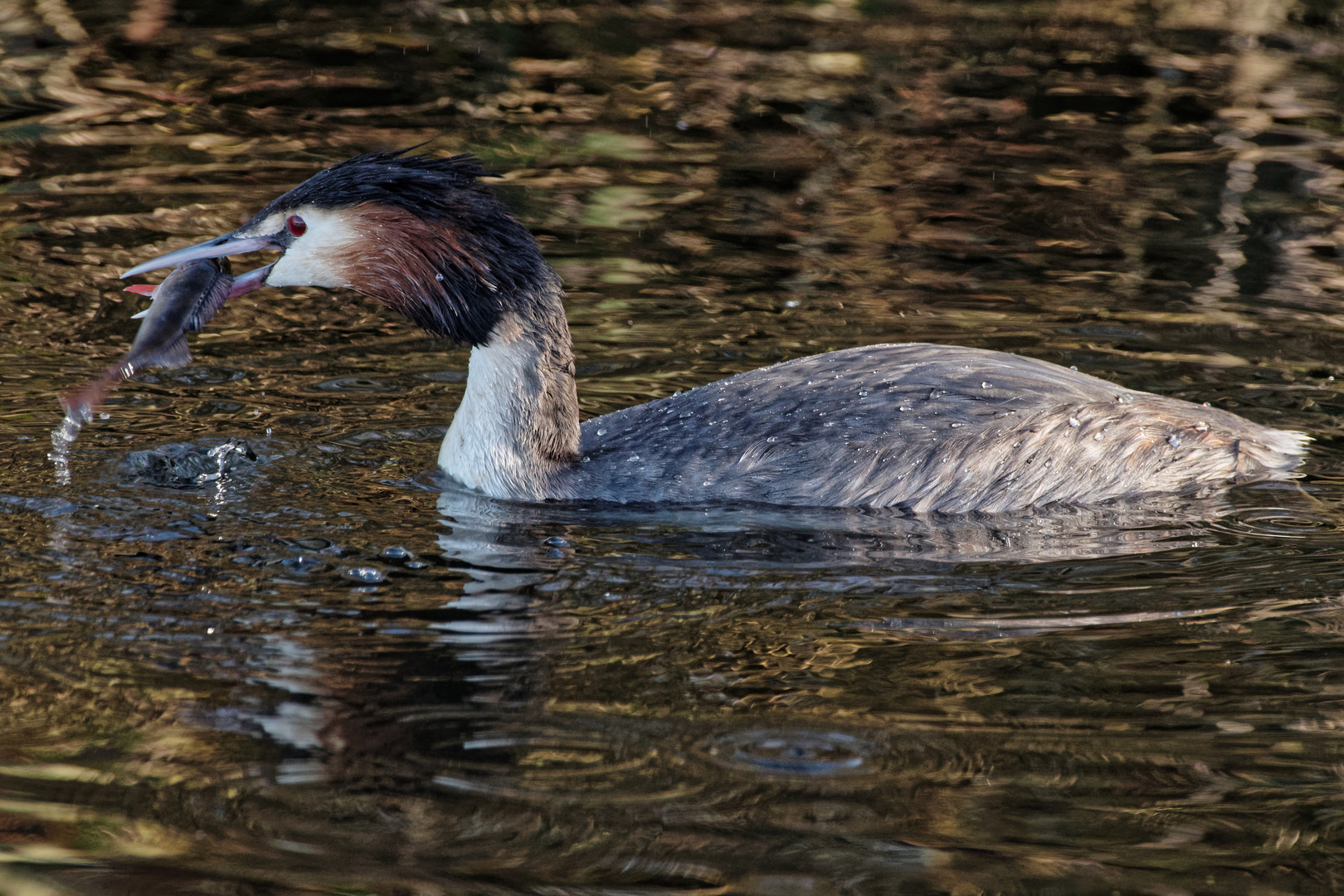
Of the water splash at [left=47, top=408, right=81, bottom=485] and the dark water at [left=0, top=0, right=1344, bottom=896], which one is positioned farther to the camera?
the water splash at [left=47, top=408, right=81, bottom=485]

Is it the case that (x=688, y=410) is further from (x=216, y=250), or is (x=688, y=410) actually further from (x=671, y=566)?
(x=216, y=250)

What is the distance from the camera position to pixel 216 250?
638cm

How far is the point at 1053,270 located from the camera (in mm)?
9938

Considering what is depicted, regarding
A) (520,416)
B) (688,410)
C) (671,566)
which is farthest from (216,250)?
(671,566)

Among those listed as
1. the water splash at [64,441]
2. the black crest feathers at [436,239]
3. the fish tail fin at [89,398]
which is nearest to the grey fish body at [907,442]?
the black crest feathers at [436,239]

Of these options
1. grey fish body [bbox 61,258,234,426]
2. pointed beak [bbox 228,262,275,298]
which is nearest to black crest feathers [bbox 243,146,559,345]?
pointed beak [bbox 228,262,275,298]

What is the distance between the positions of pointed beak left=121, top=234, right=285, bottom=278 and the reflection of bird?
0.09 feet

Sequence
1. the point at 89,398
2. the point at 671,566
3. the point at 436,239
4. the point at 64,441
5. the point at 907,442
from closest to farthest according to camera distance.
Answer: the point at 671,566 < the point at 89,398 < the point at 436,239 < the point at 907,442 < the point at 64,441

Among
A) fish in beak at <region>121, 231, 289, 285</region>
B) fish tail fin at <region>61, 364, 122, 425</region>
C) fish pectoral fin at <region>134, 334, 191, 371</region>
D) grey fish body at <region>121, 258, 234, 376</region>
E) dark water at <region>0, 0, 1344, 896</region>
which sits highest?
fish in beak at <region>121, 231, 289, 285</region>

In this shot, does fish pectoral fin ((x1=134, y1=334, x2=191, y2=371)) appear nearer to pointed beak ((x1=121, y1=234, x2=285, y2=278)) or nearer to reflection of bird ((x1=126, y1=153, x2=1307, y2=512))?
pointed beak ((x1=121, y1=234, x2=285, y2=278))

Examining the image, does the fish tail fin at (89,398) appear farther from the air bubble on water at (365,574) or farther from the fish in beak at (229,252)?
the air bubble on water at (365,574)

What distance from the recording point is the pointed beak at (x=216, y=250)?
6211 millimetres

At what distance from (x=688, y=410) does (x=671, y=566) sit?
111 cm

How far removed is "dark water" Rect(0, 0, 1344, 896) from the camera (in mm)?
4312
